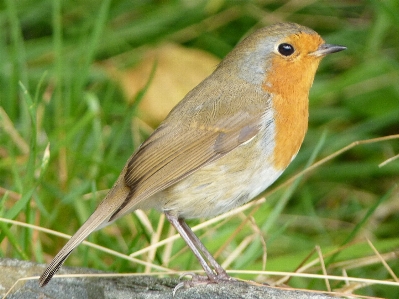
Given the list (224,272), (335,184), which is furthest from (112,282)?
(335,184)

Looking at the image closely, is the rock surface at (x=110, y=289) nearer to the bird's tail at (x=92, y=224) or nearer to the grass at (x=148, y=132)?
the bird's tail at (x=92, y=224)

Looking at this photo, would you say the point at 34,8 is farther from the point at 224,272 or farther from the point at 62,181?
the point at 224,272

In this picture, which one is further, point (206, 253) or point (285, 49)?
point (285, 49)

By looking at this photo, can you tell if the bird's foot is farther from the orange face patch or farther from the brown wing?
the orange face patch

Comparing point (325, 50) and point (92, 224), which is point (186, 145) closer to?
point (92, 224)

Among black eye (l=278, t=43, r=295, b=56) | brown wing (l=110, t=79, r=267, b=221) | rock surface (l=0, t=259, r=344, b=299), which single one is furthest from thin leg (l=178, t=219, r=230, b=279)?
black eye (l=278, t=43, r=295, b=56)

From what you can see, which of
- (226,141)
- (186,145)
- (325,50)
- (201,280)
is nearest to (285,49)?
(325,50)
